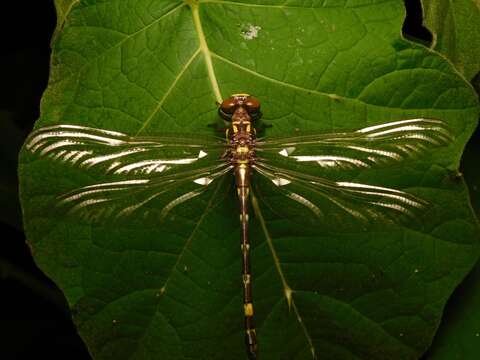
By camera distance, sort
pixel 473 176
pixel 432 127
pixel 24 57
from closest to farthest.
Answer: pixel 432 127
pixel 473 176
pixel 24 57

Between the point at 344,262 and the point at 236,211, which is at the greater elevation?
the point at 236,211

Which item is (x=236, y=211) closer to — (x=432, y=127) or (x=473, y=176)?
(x=432, y=127)

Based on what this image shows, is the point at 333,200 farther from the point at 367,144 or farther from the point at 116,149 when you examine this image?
the point at 116,149

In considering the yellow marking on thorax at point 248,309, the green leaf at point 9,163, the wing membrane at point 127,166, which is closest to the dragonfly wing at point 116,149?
the wing membrane at point 127,166

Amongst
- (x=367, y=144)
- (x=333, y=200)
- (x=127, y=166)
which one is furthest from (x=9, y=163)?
(x=367, y=144)

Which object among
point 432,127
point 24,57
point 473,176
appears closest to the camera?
point 432,127

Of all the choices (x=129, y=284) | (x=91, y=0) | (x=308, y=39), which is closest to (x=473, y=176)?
(x=308, y=39)
